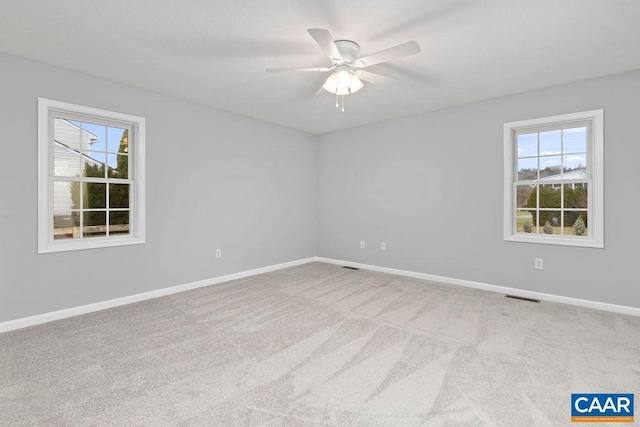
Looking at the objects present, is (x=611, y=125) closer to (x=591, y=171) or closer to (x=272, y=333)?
(x=591, y=171)

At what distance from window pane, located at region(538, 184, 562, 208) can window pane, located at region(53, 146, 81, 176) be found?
5.47 meters

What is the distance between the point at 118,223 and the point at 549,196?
5.29m

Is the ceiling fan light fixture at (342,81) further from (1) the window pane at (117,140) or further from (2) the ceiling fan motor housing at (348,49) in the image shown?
(1) the window pane at (117,140)

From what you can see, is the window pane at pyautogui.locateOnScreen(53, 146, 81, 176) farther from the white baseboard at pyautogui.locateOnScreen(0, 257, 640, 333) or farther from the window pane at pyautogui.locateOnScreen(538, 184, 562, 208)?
the window pane at pyautogui.locateOnScreen(538, 184, 562, 208)

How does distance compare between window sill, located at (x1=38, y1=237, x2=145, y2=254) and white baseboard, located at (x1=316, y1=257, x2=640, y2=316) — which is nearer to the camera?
window sill, located at (x1=38, y1=237, x2=145, y2=254)

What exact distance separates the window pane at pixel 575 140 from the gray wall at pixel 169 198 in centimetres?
389

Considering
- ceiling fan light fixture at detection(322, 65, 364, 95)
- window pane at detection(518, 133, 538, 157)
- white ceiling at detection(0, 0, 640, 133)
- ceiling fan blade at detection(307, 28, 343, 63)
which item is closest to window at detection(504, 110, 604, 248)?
window pane at detection(518, 133, 538, 157)

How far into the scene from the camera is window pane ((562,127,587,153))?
3535 millimetres

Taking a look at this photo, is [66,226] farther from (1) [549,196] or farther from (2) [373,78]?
(1) [549,196]

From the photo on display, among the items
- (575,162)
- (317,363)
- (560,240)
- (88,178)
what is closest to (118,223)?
(88,178)

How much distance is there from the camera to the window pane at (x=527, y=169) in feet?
12.6

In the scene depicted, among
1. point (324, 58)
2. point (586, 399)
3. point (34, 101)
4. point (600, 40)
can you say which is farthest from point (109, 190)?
point (600, 40)

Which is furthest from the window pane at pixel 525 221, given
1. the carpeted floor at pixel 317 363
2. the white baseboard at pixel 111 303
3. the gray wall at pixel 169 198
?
the white baseboard at pixel 111 303

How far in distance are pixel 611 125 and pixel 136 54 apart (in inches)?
192
